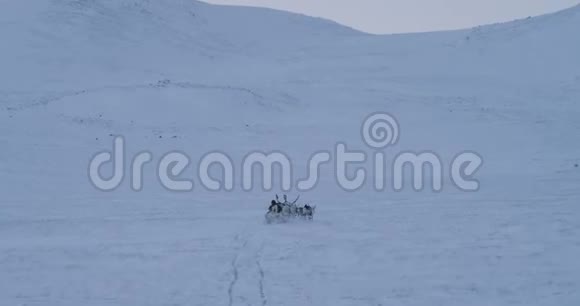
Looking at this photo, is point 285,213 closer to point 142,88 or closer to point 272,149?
point 272,149

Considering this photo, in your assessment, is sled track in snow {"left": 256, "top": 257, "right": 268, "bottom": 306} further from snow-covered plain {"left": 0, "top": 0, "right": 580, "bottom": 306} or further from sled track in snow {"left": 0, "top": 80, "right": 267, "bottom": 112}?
sled track in snow {"left": 0, "top": 80, "right": 267, "bottom": 112}

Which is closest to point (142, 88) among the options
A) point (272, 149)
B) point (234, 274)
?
point (272, 149)

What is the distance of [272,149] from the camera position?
50.7ft

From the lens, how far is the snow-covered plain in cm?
643

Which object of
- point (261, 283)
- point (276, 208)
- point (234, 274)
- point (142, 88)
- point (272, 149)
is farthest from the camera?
point (142, 88)

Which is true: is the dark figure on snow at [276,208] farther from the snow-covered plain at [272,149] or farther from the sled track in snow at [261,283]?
the sled track in snow at [261,283]

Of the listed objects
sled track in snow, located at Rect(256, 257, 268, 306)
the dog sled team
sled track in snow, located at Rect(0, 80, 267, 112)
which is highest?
sled track in snow, located at Rect(0, 80, 267, 112)

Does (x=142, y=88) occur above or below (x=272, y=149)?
above

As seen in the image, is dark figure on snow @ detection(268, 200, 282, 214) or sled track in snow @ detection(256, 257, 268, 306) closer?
sled track in snow @ detection(256, 257, 268, 306)

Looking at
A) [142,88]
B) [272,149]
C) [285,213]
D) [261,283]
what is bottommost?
[261,283]

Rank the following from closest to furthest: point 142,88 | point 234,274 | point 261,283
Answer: point 261,283, point 234,274, point 142,88

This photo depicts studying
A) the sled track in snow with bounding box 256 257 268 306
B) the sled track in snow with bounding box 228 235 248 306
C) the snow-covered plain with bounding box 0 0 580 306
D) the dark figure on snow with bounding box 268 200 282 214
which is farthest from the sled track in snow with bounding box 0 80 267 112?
the sled track in snow with bounding box 256 257 268 306

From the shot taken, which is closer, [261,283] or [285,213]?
[261,283]

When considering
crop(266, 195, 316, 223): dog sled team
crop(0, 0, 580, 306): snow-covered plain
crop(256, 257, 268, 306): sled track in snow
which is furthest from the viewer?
crop(266, 195, 316, 223): dog sled team
